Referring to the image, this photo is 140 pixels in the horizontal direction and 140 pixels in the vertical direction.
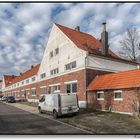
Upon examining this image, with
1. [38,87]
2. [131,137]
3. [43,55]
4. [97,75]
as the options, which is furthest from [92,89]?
[38,87]

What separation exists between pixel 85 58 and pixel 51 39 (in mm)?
11901

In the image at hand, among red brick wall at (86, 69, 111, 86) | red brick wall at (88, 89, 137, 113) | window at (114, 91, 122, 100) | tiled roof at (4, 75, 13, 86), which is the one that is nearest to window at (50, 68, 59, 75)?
red brick wall at (86, 69, 111, 86)

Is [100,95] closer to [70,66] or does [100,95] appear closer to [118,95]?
[118,95]

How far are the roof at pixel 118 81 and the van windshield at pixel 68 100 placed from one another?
4.06 meters

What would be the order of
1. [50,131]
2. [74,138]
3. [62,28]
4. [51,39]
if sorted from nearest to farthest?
[74,138], [50,131], [62,28], [51,39]

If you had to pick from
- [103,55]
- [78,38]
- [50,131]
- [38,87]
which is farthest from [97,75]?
[38,87]

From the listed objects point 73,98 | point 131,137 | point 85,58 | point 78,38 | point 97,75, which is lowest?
point 131,137

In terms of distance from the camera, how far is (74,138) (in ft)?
42.2

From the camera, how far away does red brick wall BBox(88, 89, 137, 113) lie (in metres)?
22.6

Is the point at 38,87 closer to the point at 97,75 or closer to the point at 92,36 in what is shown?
the point at 92,36

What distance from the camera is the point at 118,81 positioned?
83.6 feet

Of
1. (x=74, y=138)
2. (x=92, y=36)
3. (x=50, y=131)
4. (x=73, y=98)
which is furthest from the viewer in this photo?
(x=92, y=36)

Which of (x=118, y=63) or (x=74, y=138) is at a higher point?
(x=118, y=63)

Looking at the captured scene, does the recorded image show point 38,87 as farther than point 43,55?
Yes
